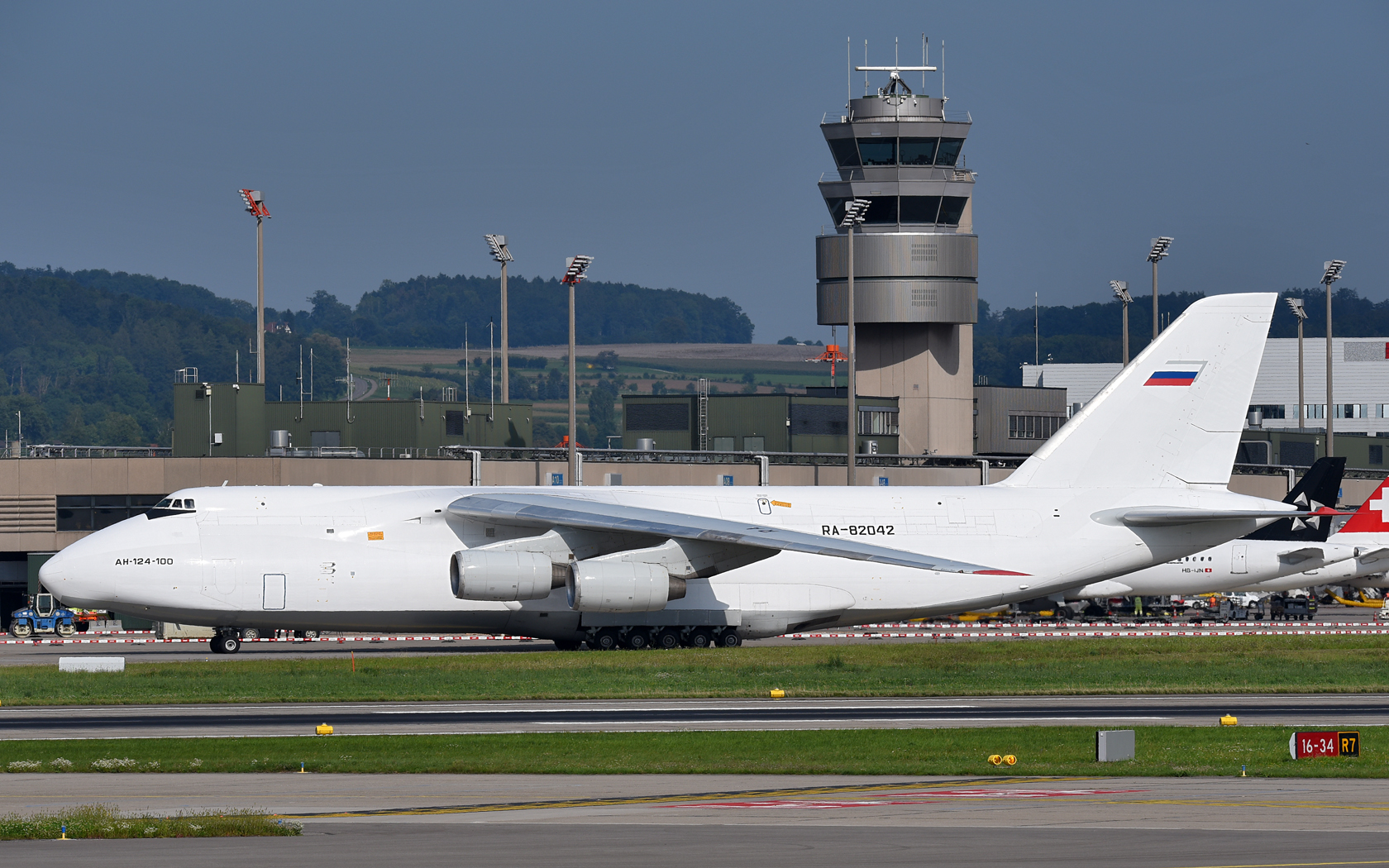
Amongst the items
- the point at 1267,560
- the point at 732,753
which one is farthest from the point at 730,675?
the point at 1267,560

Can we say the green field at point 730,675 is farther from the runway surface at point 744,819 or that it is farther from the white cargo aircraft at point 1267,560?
the white cargo aircraft at point 1267,560

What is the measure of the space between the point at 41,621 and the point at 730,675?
29744 mm

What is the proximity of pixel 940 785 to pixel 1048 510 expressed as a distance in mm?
21045

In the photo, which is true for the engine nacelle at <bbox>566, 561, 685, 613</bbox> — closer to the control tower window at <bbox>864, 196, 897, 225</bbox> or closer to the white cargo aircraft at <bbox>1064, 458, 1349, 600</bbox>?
the white cargo aircraft at <bbox>1064, 458, 1349, 600</bbox>

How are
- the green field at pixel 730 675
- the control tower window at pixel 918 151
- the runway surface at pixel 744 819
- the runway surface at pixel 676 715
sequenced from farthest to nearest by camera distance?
the control tower window at pixel 918 151 → the green field at pixel 730 675 → the runway surface at pixel 676 715 → the runway surface at pixel 744 819

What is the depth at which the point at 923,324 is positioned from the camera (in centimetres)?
8362

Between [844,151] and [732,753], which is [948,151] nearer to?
[844,151]

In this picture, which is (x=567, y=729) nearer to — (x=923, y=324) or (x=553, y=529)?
(x=553, y=529)

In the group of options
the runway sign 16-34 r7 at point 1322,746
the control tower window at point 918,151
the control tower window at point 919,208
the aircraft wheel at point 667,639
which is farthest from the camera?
the control tower window at point 919,208

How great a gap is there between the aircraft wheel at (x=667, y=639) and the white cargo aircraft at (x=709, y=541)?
0.22 feet

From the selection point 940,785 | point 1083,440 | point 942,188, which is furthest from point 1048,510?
point 942,188

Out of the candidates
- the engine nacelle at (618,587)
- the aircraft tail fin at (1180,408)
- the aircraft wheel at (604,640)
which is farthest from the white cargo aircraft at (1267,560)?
the engine nacelle at (618,587)

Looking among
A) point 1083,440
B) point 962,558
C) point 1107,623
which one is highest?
point 1083,440

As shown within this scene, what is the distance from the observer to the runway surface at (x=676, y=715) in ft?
77.1
